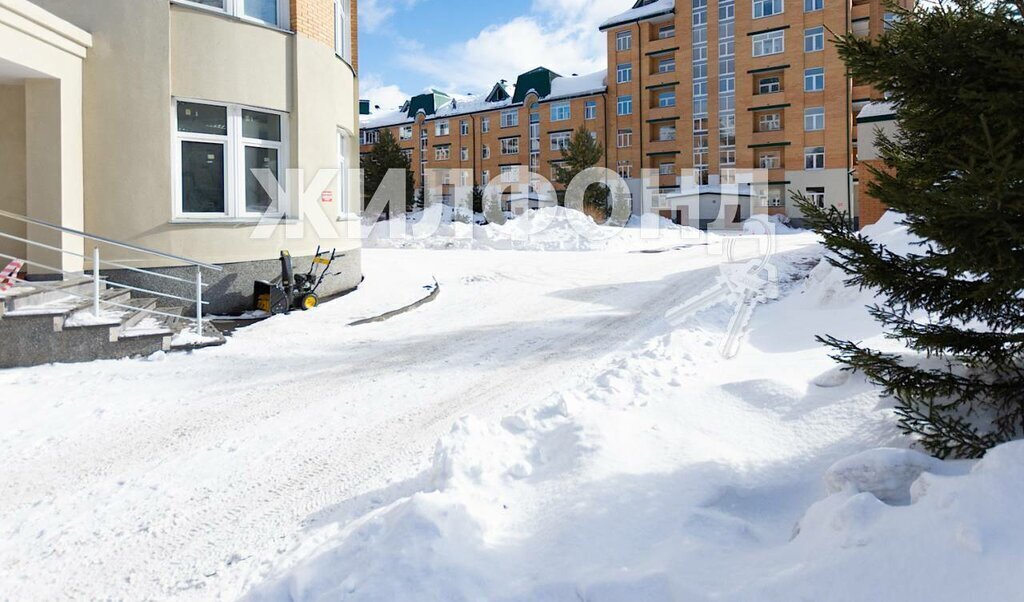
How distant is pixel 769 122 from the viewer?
161ft

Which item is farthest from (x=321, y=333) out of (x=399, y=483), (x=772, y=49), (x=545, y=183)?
(x=545, y=183)

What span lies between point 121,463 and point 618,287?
1102 centimetres

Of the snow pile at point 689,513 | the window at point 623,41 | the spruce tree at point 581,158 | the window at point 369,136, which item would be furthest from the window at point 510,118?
the snow pile at point 689,513

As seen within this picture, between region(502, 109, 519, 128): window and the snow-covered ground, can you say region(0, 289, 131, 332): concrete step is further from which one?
region(502, 109, 519, 128): window

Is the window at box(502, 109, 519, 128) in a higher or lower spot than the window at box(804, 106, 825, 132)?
higher

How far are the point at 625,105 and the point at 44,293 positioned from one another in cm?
5284

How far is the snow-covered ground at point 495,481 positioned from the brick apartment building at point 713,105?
4009cm

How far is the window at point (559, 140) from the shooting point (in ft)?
197

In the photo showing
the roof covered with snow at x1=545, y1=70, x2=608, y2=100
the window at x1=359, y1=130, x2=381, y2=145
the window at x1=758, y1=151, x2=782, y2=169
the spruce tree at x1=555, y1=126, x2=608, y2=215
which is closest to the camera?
the window at x1=758, y1=151, x2=782, y2=169

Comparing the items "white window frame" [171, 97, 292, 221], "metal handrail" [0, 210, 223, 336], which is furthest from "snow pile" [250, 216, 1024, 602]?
"white window frame" [171, 97, 292, 221]

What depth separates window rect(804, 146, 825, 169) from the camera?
46.3 meters

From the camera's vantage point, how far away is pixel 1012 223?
10.1 feet

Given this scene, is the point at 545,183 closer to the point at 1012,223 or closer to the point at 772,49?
the point at 772,49

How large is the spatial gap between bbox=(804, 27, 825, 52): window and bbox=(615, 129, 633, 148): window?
14719mm
